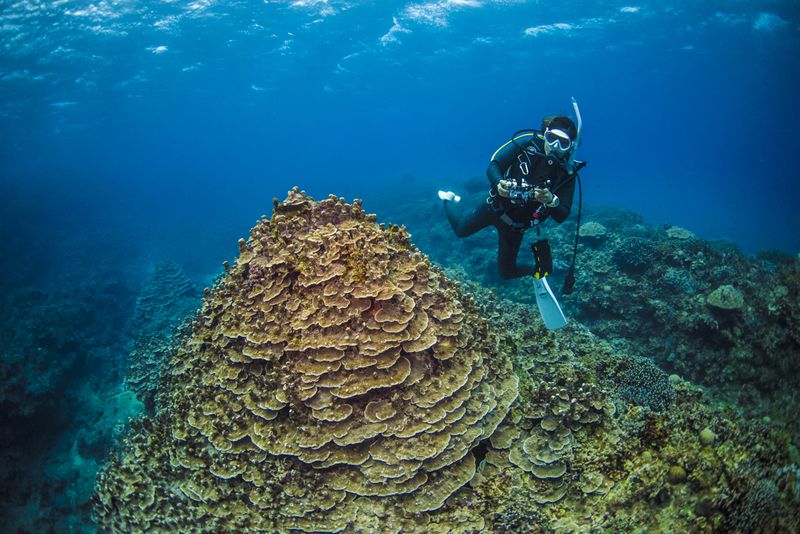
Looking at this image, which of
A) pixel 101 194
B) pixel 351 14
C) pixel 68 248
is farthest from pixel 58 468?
pixel 101 194

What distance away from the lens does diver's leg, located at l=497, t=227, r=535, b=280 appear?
28.4ft

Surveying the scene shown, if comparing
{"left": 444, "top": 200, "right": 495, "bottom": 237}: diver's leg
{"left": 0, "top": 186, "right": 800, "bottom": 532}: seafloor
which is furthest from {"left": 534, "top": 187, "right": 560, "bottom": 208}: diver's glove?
{"left": 0, "top": 186, "right": 800, "bottom": 532}: seafloor

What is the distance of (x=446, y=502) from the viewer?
4.25 meters

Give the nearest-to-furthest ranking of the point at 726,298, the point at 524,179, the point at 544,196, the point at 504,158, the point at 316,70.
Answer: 1. the point at 544,196
2. the point at 524,179
3. the point at 504,158
4. the point at 726,298
5. the point at 316,70

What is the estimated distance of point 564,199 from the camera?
7.52 metres

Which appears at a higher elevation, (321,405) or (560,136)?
(560,136)

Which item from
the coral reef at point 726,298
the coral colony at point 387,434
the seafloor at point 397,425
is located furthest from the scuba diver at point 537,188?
the coral reef at point 726,298

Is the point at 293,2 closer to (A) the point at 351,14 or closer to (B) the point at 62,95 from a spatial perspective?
(A) the point at 351,14

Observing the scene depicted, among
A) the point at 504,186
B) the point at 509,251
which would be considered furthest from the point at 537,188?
the point at 509,251

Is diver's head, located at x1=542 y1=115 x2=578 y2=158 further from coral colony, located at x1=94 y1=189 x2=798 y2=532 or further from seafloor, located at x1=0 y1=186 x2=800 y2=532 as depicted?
coral colony, located at x1=94 y1=189 x2=798 y2=532

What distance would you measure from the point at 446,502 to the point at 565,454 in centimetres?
153

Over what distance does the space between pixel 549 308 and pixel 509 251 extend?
1.94m

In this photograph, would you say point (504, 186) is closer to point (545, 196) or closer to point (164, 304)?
point (545, 196)

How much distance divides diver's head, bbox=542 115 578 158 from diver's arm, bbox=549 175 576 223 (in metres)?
0.64
